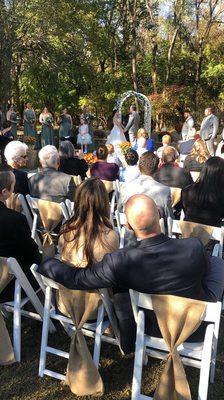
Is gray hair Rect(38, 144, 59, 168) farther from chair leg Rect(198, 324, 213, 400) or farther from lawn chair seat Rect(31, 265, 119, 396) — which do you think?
chair leg Rect(198, 324, 213, 400)

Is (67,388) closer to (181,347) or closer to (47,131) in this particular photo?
(181,347)

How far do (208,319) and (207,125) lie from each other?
944 cm

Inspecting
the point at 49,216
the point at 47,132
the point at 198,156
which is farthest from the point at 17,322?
the point at 47,132

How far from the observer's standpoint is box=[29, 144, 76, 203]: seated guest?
449 centimetres

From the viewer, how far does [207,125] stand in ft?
35.6

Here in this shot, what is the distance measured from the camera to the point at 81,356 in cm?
245

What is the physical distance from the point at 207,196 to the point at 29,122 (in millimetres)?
9971

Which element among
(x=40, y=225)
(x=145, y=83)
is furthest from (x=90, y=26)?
(x=40, y=225)

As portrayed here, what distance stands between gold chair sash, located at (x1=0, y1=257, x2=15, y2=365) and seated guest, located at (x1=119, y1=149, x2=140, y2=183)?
303cm

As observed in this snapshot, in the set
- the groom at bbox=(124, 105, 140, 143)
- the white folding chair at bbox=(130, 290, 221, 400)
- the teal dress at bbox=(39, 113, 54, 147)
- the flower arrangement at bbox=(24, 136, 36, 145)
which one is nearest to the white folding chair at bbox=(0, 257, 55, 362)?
the white folding chair at bbox=(130, 290, 221, 400)

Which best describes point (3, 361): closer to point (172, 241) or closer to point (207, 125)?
point (172, 241)

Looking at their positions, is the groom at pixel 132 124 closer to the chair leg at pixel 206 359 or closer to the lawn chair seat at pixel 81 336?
the lawn chair seat at pixel 81 336

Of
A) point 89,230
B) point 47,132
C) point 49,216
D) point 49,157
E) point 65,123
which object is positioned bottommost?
point 49,216

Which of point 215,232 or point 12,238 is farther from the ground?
point 12,238
